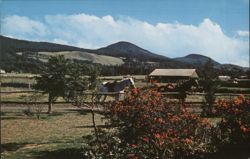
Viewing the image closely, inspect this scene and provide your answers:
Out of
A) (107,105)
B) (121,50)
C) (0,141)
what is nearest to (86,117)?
(0,141)

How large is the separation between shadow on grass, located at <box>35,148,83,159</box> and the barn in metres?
10.0

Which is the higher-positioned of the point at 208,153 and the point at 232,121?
the point at 232,121

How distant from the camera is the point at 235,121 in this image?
10.9 meters

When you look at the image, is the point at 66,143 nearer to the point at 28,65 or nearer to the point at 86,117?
the point at 86,117

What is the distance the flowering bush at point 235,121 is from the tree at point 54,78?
12056 mm

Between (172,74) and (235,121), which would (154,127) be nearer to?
(235,121)

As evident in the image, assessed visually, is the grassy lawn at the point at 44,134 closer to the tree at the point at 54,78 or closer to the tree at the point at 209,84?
the tree at the point at 54,78

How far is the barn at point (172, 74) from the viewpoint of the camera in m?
22.0

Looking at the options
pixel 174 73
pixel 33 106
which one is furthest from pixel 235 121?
pixel 33 106

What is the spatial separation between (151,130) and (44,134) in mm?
6322

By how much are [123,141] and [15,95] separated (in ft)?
76.6

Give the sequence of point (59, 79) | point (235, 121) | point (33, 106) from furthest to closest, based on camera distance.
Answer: point (33, 106) < point (59, 79) < point (235, 121)

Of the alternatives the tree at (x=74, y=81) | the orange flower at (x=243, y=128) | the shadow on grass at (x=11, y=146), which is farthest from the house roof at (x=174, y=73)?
the orange flower at (x=243, y=128)

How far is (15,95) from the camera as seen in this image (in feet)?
103
